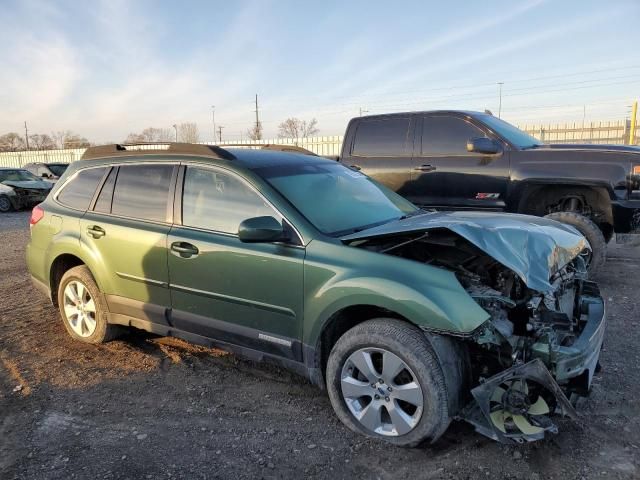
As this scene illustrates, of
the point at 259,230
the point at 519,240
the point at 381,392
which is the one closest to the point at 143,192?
the point at 259,230

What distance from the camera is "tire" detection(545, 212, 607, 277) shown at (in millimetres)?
5977

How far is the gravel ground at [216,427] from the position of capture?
2820 mm

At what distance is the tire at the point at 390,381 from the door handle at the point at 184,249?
126 cm

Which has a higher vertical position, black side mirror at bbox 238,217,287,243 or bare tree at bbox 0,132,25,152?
bare tree at bbox 0,132,25,152

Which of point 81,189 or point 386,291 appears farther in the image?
point 81,189

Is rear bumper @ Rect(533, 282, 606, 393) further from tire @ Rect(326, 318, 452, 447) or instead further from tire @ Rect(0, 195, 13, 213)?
tire @ Rect(0, 195, 13, 213)

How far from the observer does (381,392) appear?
9.78 feet

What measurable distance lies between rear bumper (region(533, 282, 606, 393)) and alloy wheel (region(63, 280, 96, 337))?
3647 millimetres

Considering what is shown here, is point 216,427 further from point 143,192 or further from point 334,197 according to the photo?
point 143,192

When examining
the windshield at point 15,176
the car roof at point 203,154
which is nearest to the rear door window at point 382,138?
the car roof at point 203,154

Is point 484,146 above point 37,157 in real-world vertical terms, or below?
below

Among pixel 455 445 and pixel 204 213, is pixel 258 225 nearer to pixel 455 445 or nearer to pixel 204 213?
pixel 204 213

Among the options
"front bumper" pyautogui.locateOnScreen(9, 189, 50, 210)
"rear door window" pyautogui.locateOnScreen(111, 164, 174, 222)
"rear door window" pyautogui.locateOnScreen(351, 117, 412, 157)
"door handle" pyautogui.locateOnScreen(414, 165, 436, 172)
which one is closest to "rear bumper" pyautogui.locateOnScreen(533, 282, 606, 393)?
"rear door window" pyautogui.locateOnScreen(111, 164, 174, 222)

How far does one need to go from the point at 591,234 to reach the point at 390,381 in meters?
4.20
